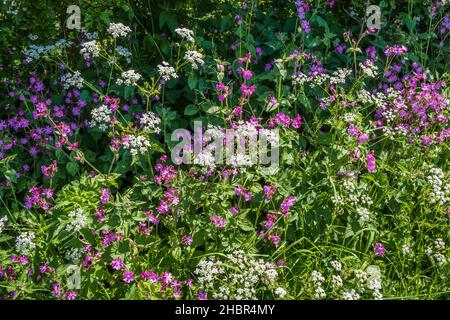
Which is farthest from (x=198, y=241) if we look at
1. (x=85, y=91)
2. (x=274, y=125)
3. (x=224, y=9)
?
(x=224, y=9)

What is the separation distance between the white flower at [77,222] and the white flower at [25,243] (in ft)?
0.53

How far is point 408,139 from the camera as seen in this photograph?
3.47 meters

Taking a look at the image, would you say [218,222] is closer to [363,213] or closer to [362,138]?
[363,213]

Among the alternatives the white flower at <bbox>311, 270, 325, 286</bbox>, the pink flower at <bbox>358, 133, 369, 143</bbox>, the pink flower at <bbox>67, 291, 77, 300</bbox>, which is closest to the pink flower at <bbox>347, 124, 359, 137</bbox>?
the pink flower at <bbox>358, 133, 369, 143</bbox>

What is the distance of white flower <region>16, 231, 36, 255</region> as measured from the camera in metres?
2.56

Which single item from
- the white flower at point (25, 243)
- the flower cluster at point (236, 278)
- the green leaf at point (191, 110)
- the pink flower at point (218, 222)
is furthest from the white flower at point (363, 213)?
the white flower at point (25, 243)

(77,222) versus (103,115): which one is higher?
(103,115)

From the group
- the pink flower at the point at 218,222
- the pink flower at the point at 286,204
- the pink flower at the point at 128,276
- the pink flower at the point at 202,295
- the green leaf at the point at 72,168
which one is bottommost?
the pink flower at the point at 202,295

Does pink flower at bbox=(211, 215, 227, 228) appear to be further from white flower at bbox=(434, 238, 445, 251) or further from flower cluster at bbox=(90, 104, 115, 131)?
white flower at bbox=(434, 238, 445, 251)

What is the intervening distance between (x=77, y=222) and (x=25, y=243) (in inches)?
9.4

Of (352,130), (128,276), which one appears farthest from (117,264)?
(352,130)

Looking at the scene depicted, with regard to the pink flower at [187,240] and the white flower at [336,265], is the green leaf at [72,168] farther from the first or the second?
the white flower at [336,265]

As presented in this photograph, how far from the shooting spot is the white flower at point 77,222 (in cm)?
257

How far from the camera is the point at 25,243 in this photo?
8.43 ft
